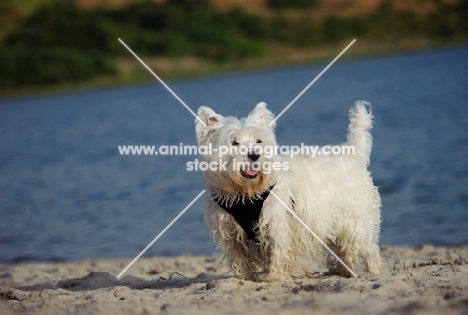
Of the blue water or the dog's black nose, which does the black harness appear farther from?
the blue water

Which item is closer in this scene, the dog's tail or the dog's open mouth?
the dog's open mouth

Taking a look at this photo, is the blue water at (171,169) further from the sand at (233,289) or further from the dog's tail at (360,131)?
the dog's tail at (360,131)

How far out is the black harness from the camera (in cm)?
768

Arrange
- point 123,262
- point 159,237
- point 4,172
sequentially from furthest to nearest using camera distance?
point 4,172
point 159,237
point 123,262

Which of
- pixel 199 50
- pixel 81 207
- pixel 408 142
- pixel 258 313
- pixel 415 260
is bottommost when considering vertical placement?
pixel 258 313

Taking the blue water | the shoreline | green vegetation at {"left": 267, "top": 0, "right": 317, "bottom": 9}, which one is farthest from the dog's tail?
green vegetation at {"left": 267, "top": 0, "right": 317, "bottom": 9}

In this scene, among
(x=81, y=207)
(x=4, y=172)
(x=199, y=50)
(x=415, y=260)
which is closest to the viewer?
(x=415, y=260)

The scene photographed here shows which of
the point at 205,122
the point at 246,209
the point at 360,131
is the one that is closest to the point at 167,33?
the point at 360,131

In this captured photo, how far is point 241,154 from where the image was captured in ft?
23.9

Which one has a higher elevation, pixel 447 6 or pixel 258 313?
pixel 447 6

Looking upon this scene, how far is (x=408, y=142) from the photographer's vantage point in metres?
21.8

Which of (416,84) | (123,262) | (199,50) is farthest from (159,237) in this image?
(199,50)

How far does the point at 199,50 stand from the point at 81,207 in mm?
64454

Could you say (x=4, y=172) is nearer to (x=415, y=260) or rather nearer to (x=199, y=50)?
(x=415, y=260)
